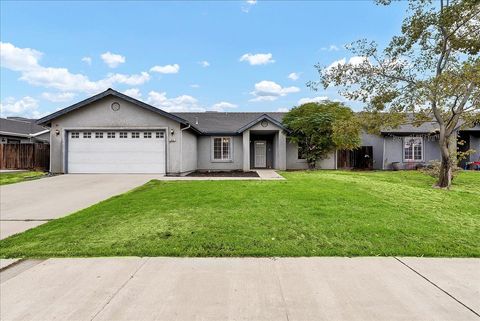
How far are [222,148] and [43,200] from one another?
1239cm

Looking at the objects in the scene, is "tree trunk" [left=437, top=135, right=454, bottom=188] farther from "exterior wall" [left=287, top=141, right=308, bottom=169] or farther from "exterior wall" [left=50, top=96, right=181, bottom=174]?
"exterior wall" [left=50, top=96, right=181, bottom=174]

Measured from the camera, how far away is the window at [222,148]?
2005 centimetres

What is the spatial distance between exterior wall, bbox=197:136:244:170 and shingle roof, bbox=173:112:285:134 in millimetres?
737

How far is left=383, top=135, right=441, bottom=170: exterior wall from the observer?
2034cm

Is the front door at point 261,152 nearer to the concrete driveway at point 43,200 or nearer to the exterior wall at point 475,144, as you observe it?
the concrete driveway at point 43,200

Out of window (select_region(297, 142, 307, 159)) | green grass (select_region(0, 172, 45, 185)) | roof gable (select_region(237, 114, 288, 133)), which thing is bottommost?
green grass (select_region(0, 172, 45, 185))

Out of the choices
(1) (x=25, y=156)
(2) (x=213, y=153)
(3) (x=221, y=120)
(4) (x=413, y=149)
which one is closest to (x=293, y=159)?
(2) (x=213, y=153)

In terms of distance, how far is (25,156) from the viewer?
65.2 feet

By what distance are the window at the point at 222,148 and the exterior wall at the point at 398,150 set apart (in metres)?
10.8

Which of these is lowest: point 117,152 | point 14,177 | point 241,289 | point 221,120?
point 241,289

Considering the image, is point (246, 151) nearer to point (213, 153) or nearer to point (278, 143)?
point (278, 143)

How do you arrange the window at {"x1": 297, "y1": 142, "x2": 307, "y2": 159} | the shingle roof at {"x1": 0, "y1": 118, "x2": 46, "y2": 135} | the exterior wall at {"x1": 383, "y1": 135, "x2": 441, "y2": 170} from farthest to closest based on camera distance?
the shingle roof at {"x1": 0, "y1": 118, "x2": 46, "y2": 135} → the exterior wall at {"x1": 383, "y1": 135, "x2": 441, "y2": 170} → the window at {"x1": 297, "y1": 142, "x2": 307, "y2": 159}

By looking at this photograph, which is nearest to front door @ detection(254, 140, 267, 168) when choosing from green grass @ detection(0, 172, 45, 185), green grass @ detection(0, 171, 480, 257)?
green grass @ detection(0, 171, 480, 257)

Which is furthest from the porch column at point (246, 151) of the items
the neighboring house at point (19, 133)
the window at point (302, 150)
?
the neighboring house at point (19, 133)
